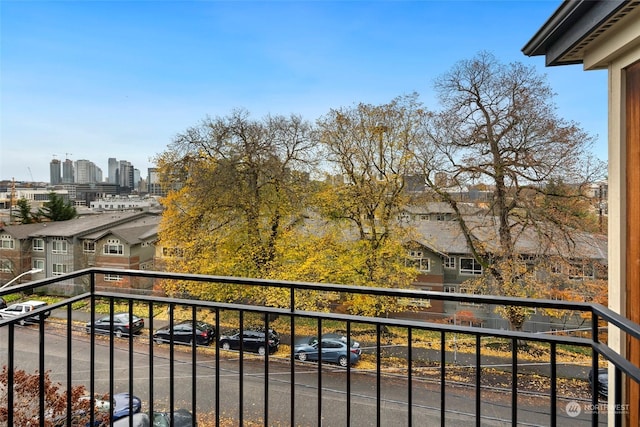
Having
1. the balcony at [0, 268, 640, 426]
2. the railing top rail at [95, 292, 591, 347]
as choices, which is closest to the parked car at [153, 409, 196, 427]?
the balcony at [0, 268, 640, 426]

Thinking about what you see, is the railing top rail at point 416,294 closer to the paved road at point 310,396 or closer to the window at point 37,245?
the paved road at point 310,396

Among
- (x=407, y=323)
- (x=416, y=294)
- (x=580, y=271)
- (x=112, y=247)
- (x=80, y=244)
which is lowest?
(x=580, y=271)

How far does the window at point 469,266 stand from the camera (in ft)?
26.9

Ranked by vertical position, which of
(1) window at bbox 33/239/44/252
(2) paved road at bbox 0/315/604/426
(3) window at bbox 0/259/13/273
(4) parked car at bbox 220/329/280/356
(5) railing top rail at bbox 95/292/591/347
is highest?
(5) railing top rail at bbox 95/292/591/347

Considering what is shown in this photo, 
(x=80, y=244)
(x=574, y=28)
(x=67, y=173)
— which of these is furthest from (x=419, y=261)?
(x=67, y=173)

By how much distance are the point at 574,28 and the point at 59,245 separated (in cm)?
882

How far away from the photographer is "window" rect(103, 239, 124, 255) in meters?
8.30

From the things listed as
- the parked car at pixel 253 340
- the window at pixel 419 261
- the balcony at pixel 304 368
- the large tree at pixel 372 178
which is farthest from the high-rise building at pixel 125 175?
the window at pixel 419 261

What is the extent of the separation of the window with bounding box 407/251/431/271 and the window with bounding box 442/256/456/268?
1.37 ft

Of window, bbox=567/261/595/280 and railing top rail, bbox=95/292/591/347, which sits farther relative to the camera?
window, bbox=567/261/595/280

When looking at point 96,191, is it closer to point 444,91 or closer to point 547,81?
point 444,91

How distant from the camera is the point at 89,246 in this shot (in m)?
8.02

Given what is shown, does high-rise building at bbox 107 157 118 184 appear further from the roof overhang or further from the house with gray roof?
the roof overhang

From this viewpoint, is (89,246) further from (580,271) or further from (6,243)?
(580,271)
